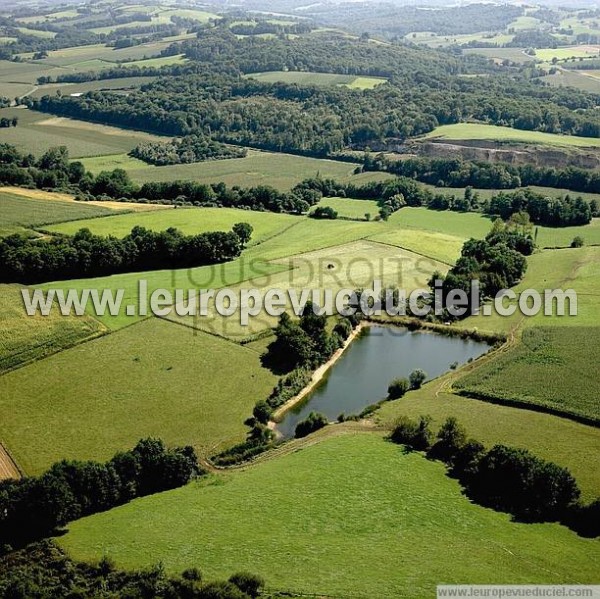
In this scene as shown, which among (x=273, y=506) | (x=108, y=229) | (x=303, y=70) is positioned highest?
(x=303, y=70)

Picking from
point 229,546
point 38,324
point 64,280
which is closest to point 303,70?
point 64,280

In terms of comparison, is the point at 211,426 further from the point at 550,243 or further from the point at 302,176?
the point at 302,176

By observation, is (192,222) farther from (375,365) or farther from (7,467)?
(7,467)

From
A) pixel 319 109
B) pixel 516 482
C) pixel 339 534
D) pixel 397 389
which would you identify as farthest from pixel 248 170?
pixel 339 534

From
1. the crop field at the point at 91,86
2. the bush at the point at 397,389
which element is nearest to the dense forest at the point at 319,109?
the crop field at the point at 91,86

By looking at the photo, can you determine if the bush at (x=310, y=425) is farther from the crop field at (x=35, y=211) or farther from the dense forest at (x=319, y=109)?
the dense forest at (x=319, y=109)

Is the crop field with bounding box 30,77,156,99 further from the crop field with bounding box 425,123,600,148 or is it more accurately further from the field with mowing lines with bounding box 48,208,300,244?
the field with mowing lines with bounding box 48,208,300,244

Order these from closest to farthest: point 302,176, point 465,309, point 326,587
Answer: point 326,587, point 465,309, point 302,176
